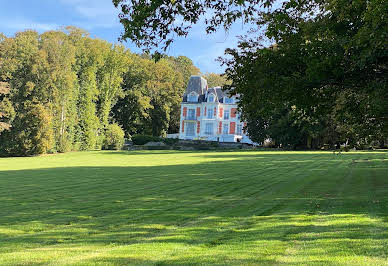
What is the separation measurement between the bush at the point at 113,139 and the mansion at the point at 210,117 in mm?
16951

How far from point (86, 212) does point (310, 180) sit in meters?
8.88

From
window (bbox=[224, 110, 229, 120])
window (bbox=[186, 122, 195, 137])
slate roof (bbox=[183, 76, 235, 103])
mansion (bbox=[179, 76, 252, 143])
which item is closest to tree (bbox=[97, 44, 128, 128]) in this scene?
mansion (bbox=[179, 76, 252, 143])

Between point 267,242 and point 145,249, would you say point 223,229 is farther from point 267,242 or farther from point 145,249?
point 145,249

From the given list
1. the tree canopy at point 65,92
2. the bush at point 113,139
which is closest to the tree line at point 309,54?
the tree canopy at point 65,92

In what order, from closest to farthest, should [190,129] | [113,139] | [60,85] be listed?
[60,85], [113,139], [190,129]

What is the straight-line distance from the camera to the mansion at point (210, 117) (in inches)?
2559

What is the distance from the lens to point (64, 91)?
43844 mm

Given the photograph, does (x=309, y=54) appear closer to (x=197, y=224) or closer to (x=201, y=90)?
(x=197, y=224)

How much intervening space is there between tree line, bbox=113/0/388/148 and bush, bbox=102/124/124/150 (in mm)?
39458

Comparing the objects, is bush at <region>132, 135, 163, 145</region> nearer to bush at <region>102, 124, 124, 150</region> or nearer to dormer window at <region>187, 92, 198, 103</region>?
bush at <region>102, 124, 124, 150</region>

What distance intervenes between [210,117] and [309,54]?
55.2m

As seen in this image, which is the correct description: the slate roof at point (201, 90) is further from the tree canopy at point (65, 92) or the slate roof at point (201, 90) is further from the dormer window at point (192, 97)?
the tree canopy at point (65, 92)

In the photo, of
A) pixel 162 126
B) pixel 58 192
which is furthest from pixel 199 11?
pixel 162 126

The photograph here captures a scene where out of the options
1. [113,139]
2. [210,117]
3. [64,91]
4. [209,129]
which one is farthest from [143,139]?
[210,117]
